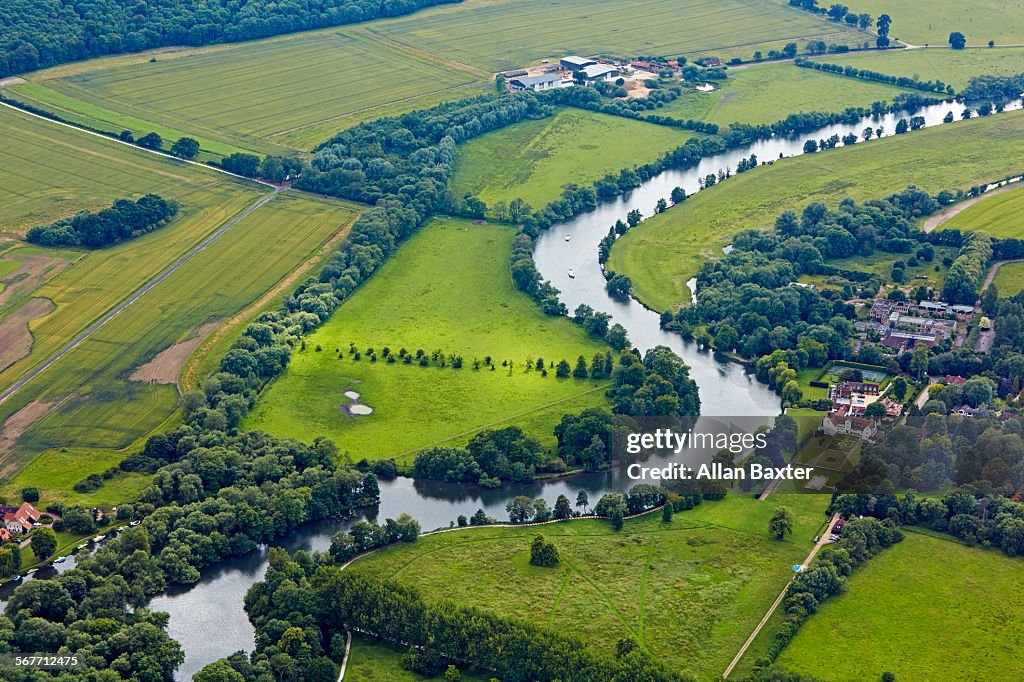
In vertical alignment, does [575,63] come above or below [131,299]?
above

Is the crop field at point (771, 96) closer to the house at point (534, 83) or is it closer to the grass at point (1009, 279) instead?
the house at point (534, 83)

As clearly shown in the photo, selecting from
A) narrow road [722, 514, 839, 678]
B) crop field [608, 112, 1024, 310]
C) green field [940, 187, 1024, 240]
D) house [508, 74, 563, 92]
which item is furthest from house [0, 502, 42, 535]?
house [508, 74, 563, 92]

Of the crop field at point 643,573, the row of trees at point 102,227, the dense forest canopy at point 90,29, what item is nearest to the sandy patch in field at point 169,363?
the row of trees at point 102,227

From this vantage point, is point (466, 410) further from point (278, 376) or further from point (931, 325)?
point (931, 325)

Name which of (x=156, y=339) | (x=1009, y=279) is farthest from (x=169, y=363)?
(x=1009, y=279)

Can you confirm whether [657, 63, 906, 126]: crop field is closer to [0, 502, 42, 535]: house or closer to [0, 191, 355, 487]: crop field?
[0, 191, 355, 487]: crop field

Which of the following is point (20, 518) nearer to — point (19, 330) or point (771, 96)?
point (19, 330)
